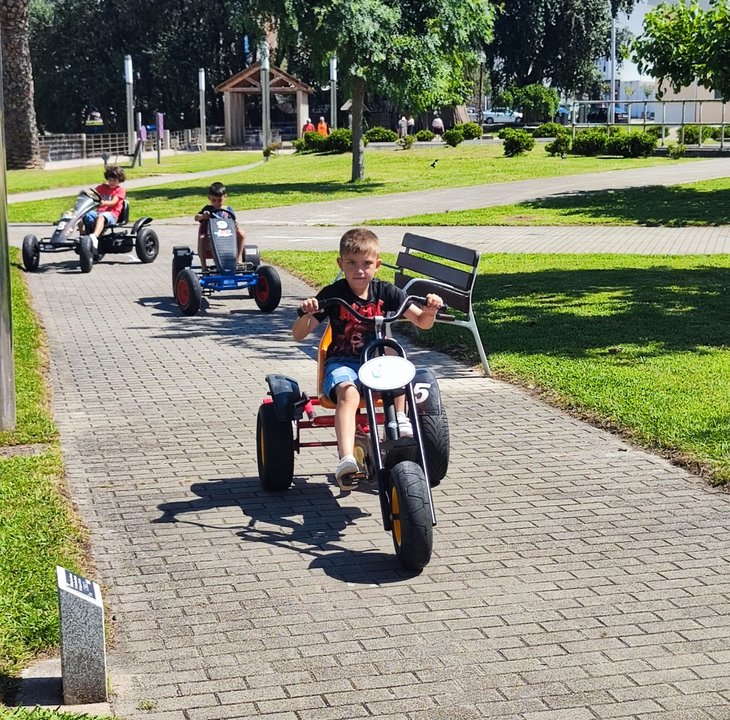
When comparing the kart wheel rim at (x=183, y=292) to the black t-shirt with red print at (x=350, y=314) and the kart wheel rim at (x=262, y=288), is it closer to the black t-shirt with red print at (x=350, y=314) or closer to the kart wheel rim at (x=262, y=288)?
the kart wheel rim at (x=262, y=288)

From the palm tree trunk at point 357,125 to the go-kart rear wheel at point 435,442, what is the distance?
86.6ft

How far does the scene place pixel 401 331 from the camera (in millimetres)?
11820

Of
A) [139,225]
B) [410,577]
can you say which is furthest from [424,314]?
[139,225]

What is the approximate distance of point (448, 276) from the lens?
1013 centimetres

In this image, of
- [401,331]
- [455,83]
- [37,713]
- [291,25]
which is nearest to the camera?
[37,713]

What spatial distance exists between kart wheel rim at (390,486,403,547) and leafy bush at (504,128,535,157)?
37.4m

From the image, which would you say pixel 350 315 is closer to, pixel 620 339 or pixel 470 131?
pixel 620 339

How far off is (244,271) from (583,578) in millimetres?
8472

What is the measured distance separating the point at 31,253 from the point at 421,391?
11258 millimetres

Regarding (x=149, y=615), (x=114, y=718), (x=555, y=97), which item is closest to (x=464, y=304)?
(x=149, y=615)

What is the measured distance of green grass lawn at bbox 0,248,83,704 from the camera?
4648 millimetres

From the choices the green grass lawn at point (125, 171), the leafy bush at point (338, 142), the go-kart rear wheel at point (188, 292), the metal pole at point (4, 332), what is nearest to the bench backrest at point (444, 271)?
the go-kart rear wheel at point (188, 292)

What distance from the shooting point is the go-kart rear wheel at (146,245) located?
17234 millimetres

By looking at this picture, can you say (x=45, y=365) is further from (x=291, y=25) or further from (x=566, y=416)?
(x=291, y=25)
